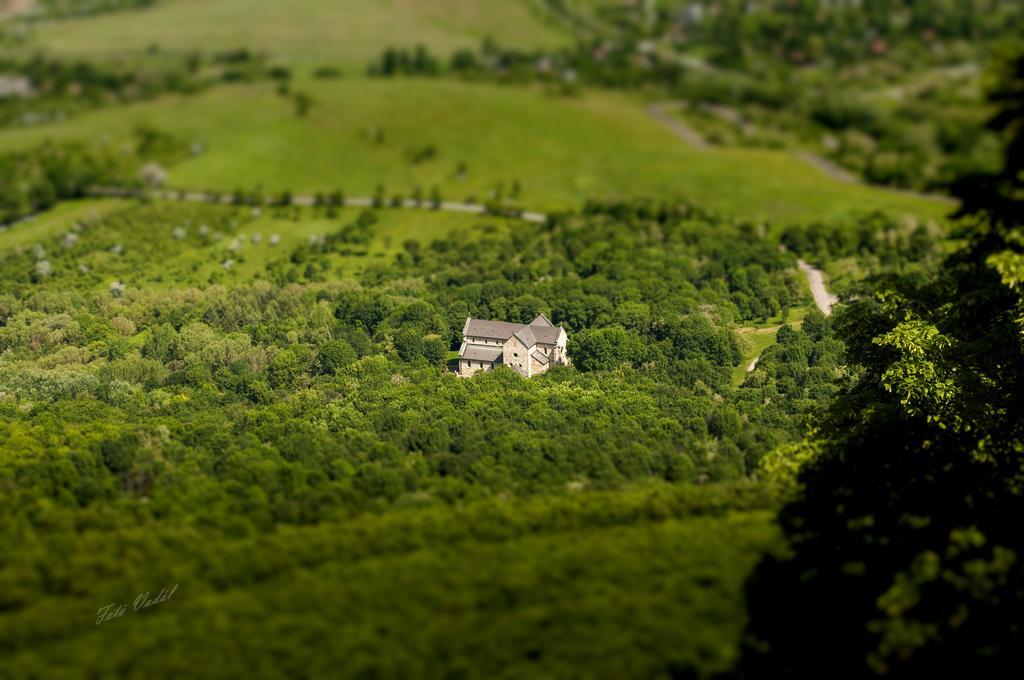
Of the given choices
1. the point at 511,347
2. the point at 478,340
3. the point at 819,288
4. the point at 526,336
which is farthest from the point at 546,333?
the point at 819,288

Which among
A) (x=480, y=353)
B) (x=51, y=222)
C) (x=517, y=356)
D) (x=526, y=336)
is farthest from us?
(x=51, y=222)

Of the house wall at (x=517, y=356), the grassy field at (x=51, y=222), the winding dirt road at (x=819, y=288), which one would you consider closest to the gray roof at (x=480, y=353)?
the house wall at (x=517, y=356)

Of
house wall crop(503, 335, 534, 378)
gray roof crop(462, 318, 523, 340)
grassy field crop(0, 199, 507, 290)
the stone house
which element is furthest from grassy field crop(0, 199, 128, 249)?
house wall crop(503, 335, 534, 378)

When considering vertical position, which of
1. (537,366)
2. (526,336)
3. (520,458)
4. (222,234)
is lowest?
(222,234)

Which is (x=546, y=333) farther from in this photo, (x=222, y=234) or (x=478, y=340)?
(x=222, y=234)

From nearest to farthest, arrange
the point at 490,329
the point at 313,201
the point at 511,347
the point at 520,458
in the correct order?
the point at 520,458 < the point at 511,347 < the point at 490,329 < the point at 313,201

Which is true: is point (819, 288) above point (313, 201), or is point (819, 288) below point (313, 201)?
above

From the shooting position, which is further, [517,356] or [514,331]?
[514,331]

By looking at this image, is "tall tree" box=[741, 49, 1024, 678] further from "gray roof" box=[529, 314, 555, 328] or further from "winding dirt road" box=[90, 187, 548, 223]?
"winding dirt road" box=[90, 187, 548, 223]
